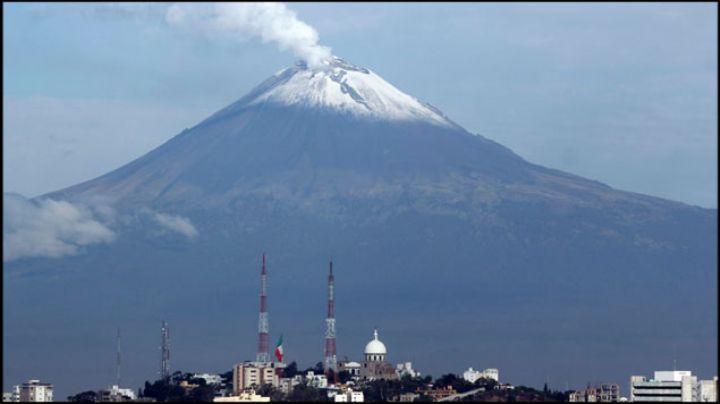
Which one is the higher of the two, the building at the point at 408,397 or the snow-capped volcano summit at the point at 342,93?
the snow-capped volcano summit at the point at 342,93

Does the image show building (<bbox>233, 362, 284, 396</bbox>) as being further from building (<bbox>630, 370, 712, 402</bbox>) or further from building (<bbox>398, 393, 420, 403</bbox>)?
building (<bbox>630, 370, 712, 402</bbox>)

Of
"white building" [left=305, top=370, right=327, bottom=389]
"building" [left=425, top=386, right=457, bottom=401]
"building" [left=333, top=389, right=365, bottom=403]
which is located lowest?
"building" [left=333, top=389, right=365, bottom=403]

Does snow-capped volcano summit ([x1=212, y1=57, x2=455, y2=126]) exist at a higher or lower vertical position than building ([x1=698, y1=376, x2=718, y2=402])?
higher

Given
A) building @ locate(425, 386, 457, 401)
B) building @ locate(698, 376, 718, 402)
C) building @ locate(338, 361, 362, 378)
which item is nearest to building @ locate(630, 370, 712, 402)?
building @ locate(698, 376, 718, 402)

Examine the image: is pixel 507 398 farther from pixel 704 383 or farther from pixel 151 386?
pixel 151 386

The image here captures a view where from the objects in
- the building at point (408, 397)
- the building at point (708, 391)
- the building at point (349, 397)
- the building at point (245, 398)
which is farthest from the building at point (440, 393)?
the building at point (708, 391)

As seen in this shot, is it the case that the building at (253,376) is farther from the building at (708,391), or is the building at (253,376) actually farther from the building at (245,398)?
the building at (708,391)

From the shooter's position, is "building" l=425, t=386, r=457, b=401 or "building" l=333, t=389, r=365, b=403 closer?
"building" l=333, t=389, r=365, b=403

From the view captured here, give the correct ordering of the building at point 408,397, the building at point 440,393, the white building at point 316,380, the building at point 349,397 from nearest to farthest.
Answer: the building at point 349,397, the building at point 408,397, the building at point 440,393, the white building at point 316,380
